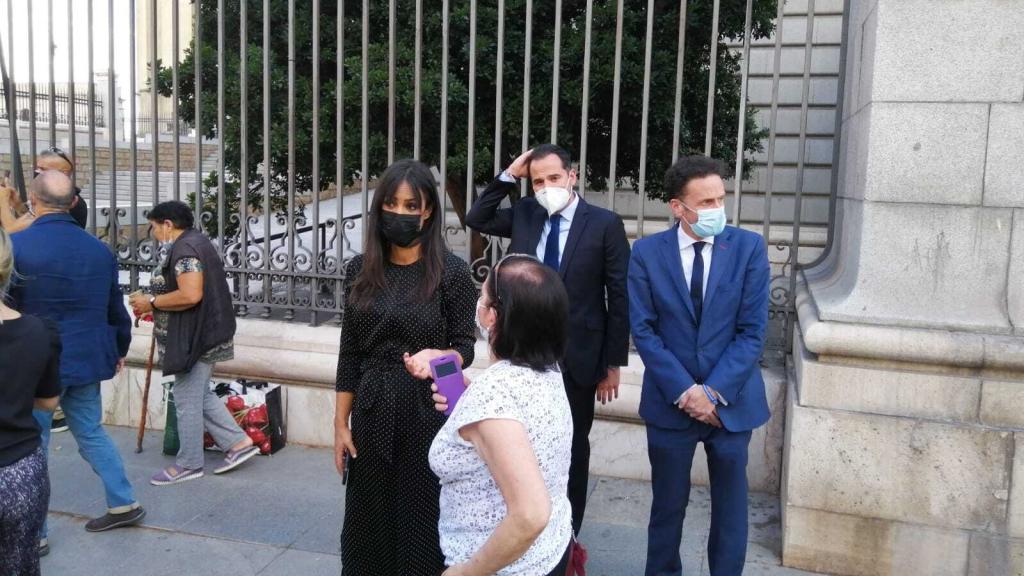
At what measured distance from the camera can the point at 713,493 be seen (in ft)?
12.6

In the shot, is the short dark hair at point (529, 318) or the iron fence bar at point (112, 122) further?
the iron fence bar at point (112, 122)

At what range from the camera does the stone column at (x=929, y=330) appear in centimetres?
397

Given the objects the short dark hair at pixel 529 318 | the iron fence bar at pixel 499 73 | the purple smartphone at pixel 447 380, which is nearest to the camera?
the short dark hair at pixel 529 318

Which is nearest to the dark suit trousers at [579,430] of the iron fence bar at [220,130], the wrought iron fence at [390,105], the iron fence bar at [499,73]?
the wrought iron fence at [390,105]

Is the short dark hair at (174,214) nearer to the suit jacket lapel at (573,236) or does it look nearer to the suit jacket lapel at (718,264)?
the suit jacket lapel at (573,236)

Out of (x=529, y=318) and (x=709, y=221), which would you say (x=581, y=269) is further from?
(x=529, y=318)

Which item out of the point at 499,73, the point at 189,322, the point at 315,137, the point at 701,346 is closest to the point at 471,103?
the point at 499,73

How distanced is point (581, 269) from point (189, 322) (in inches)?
96.7

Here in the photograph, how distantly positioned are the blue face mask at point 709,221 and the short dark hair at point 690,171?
101mm

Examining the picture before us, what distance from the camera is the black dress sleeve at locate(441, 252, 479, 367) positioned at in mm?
3301

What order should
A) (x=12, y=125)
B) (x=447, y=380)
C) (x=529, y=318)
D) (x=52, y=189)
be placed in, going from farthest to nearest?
(x=12, y=125) → (x=52, y=189) → (x=447, y=380) → (x=529, y=318)

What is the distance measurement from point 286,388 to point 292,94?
1910 mm

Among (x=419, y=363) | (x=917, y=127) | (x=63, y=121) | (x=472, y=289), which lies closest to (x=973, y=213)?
(x=917, y=127)

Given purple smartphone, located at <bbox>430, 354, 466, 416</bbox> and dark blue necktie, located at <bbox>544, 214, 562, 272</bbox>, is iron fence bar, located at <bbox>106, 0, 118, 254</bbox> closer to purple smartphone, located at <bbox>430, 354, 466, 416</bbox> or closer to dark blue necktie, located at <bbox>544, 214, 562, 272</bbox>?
dark blue necktie, located at <bbox>544, 214, 562, 272</bbox>
